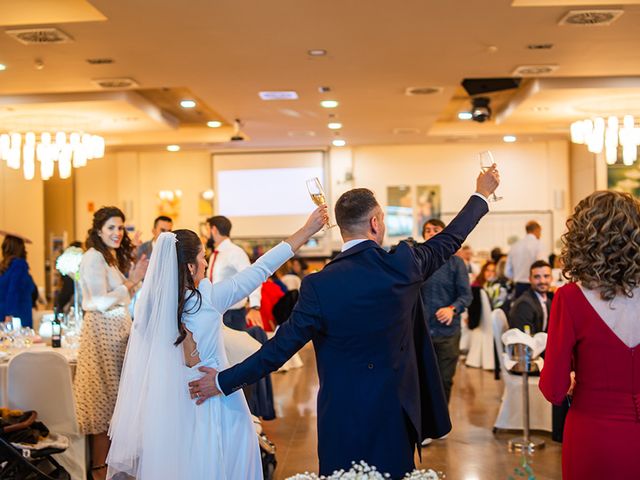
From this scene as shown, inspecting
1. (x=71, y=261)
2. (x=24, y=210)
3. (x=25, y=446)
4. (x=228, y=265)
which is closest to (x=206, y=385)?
(x=25, y=446)

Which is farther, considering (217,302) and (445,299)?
(445,299)

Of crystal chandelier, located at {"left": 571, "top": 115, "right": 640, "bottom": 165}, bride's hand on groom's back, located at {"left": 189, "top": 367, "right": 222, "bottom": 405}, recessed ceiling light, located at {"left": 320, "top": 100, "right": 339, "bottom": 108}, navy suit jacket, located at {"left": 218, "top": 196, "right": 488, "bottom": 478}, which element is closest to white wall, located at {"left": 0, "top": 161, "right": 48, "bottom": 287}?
recessed ceiling light, located at {"left": 320, "top": 100, "right": 339, "bottom": 108}

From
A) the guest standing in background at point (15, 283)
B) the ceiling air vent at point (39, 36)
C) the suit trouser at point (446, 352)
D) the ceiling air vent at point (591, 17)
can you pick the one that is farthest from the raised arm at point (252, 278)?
the guest standing in background at point (15, 283)

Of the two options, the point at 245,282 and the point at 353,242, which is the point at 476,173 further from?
the point at 353,242

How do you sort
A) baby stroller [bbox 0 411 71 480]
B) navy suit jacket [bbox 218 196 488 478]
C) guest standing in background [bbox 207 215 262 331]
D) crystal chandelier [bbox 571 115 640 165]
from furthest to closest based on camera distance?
crystal chandelier [bbox 571 115 640 165] → guest standing in background [bbox 207 215 262 331] → baby stroller [bbox 0 411 71 480] → navy suit jacket [bbox 218 196 488 478]

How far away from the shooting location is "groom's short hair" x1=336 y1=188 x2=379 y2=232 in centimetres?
289

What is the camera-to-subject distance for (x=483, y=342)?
10.0 metres

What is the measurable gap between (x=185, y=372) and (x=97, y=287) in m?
2.13

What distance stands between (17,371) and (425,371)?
286 cm

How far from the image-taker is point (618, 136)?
36.4 ft

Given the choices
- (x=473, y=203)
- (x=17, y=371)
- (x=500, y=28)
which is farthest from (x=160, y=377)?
(x=500, y=28)

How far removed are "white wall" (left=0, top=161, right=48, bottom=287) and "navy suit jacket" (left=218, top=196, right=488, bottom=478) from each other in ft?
40.8

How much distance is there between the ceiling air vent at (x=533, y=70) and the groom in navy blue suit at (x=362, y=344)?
6266 millimetres

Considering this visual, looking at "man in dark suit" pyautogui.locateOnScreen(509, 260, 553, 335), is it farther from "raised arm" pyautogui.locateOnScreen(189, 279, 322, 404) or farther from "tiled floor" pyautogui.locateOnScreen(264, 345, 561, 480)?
"raised arm" pyautogui.locateOnScreen(189, 279, 322, 404)
